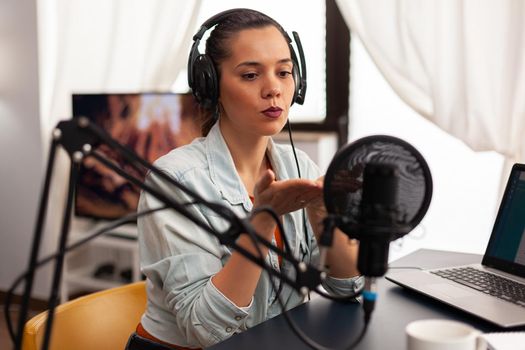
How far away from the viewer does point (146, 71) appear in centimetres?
290

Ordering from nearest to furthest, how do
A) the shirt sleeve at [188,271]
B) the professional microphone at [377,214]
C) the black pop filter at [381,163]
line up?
the professional microphone at [377,214], the black pop filter at [381,163], the shirt sleeve at [188,271]

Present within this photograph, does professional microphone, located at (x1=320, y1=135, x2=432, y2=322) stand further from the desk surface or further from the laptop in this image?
the laptop

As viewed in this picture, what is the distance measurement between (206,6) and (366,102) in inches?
37.0

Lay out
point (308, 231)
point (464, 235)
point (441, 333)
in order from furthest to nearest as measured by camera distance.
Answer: point (464, 235) < point (308, 231) < point (441, 333)

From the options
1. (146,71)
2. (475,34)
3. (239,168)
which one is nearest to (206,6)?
(146,71)

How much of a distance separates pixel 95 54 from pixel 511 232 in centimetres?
239

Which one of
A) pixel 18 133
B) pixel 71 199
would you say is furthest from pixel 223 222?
pixel 18 133

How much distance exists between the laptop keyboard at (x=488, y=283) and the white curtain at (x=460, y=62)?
1.03 meters

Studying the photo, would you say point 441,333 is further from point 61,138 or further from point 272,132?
point 272,132

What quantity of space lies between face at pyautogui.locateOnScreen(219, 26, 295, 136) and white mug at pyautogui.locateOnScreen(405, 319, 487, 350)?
0.59 m

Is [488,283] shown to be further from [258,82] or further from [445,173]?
[445,173]

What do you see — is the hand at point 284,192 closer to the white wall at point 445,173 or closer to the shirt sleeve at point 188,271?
the shirt sleeve at point 188,271

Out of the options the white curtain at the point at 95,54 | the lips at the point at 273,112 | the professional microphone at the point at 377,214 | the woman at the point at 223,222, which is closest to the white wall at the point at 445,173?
the white curtain at the point at 95,54

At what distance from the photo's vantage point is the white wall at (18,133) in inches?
122
